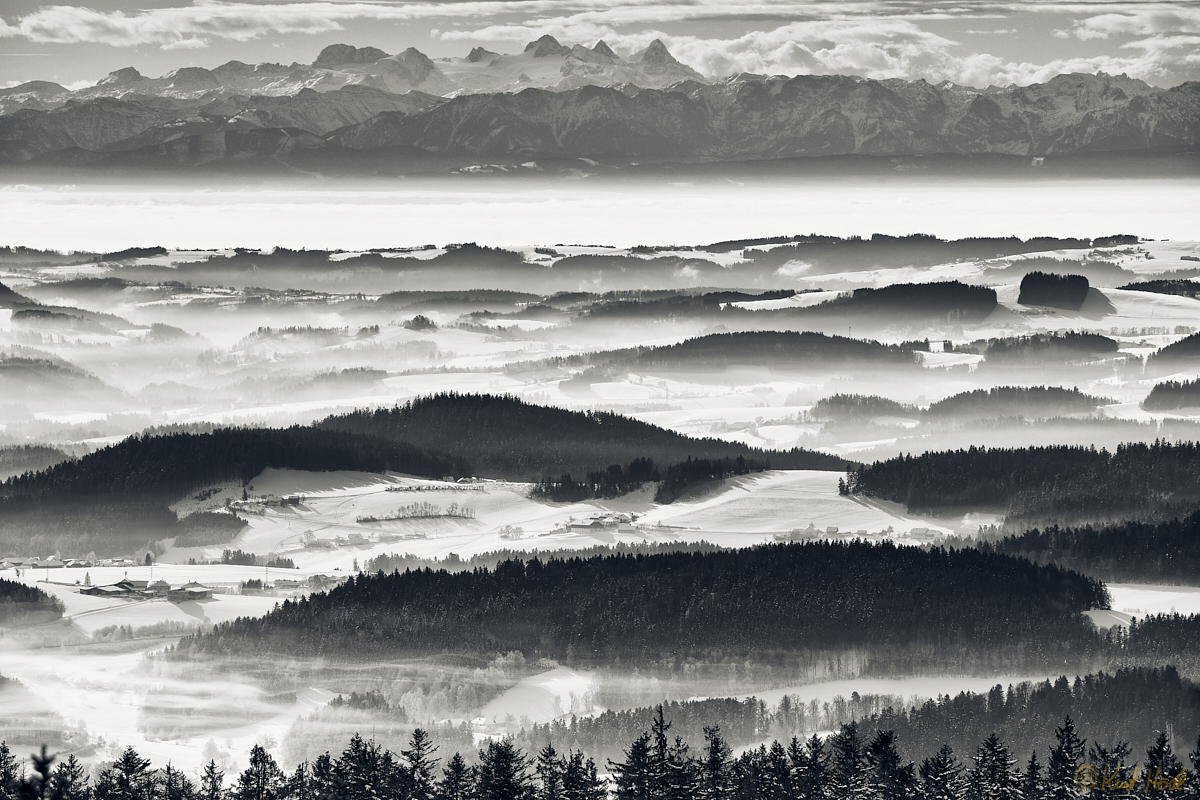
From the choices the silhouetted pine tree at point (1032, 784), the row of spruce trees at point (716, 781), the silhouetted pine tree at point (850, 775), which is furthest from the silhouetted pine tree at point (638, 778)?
the silhouetted pine tree at point (1032, 784)

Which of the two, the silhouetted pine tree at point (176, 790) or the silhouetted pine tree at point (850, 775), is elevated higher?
the silhouetted pine tree at point (850, 775)

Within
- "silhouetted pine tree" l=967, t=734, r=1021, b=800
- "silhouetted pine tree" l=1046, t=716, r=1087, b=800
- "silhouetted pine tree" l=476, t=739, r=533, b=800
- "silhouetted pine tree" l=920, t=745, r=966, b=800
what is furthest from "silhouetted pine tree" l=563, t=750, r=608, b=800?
"silhouetted pine tree" l=1046, t=716, r=1087, b=800

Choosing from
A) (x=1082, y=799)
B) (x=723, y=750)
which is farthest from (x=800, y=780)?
(x=1082, y=799)

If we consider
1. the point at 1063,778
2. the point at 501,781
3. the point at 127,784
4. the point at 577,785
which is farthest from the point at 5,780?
the point at 1063,778

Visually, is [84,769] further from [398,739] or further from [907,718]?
[907,718]

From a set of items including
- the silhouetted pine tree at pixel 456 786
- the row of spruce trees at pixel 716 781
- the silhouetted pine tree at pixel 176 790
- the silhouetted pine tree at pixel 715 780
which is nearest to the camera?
the row of spruce trees at pixel 716 781

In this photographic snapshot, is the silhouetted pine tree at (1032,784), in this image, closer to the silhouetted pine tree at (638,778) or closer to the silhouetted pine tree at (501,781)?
the silhouetted pine tree at (638,778)

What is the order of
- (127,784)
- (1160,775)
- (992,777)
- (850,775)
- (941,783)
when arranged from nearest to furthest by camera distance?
(941,783), (992,777), (127,784), (850,775), (1160,775)

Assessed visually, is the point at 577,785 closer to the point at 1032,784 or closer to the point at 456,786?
the point at 456,786

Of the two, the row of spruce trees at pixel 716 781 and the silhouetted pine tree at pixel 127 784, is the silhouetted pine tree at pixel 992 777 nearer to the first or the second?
the row of spruce trees at pixel 716 781

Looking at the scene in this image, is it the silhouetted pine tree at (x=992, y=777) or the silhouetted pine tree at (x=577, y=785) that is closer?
the silhouetted pine tree at (x=992, y=777)

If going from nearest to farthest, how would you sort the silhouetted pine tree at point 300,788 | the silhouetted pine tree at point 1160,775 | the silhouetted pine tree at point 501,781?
the silhouetted pine tree at point 501,781 < the silhouetted pine tree at point 1160,775 < the silhouetted pine tree at point 300,788
